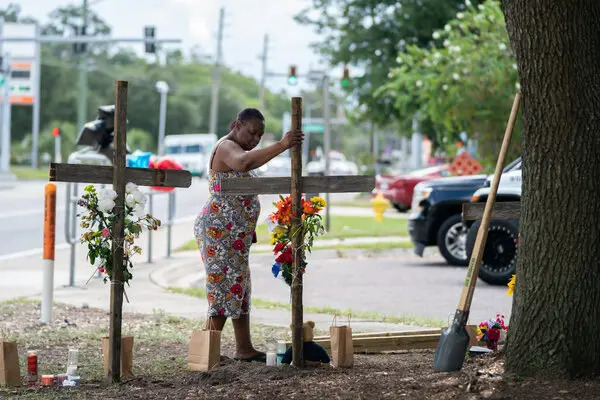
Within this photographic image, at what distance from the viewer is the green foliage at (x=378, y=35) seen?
33469 mm

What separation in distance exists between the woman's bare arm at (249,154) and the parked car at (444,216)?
9030 mm

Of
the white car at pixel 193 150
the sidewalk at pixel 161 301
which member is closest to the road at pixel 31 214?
the sidewalk at pixel 161 301

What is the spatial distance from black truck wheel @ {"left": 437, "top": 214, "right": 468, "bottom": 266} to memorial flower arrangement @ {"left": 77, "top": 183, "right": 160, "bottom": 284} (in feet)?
31.5

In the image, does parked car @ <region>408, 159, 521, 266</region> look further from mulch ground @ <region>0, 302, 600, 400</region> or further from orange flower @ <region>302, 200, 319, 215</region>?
orange flower @ <region>302, 200, 319, 215</region>

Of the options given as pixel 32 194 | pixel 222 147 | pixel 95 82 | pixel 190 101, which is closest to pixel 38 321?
pixel 222 147

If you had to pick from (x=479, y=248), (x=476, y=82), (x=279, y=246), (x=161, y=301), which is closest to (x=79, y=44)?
(x=476, y=82)

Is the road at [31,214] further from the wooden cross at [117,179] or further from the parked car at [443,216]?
the wooden cross at [117,179]

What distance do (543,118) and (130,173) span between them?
248 cm

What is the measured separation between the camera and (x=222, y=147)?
7.61m

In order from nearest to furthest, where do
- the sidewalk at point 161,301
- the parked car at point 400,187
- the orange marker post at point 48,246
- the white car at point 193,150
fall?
1. the orange marker post at point 48,246
2. the sidewalk at point 161,301
3. the parked car at point 400,187
4. the white car at point 193,150

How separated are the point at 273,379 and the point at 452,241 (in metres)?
10.0

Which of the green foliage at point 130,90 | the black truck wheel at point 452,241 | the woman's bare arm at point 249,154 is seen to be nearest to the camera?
the woman's bare arm at point 249,154

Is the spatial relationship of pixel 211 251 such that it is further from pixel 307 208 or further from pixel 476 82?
pixel 476 82

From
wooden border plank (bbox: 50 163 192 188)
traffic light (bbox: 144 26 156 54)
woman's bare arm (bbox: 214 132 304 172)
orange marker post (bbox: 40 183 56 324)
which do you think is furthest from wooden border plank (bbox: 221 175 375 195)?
traffic light (bbox: 144 26 156 54)
